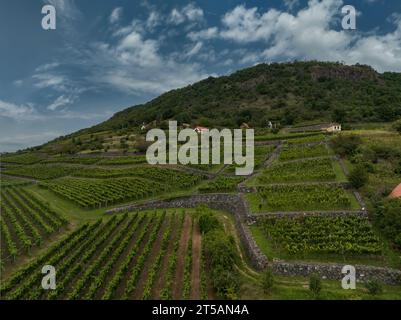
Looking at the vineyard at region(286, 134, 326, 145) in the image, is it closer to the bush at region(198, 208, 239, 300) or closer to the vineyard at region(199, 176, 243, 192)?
the vineyard at region(199, 176, 243, 192)

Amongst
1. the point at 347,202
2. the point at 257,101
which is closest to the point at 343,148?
the point at 347,202

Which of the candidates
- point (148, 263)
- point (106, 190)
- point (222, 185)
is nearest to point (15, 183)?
point (106, 190)

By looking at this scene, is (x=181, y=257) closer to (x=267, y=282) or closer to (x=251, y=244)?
(x=251, y=244)

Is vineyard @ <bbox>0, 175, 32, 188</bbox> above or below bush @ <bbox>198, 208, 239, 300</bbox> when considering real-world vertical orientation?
above

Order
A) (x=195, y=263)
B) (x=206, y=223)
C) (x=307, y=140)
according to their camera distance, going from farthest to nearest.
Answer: (x=307, y=140), (x=206, y=223), (x=195, y=263)

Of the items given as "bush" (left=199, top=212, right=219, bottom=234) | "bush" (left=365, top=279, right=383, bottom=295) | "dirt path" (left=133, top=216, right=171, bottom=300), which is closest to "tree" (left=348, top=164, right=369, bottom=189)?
"bush" (left=199, top=212, right=219, bottom=234)

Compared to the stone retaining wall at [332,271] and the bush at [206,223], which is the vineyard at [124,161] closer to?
the bush at [206,223]

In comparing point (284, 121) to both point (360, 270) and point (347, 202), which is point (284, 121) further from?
point (360, 270)
